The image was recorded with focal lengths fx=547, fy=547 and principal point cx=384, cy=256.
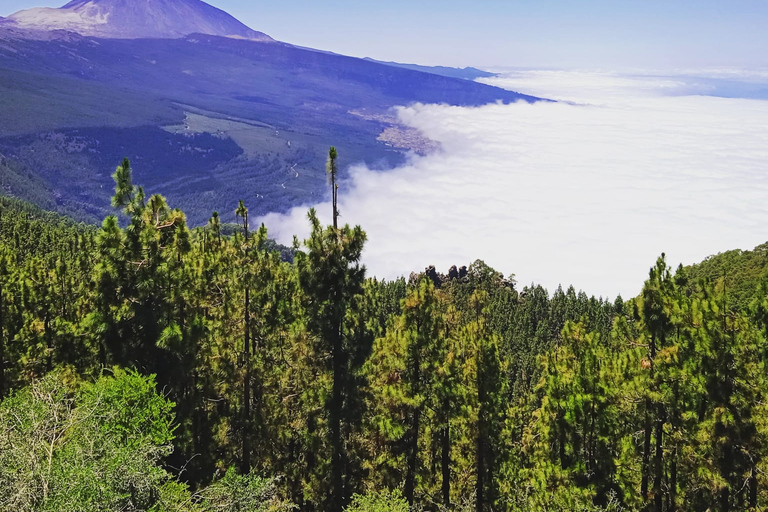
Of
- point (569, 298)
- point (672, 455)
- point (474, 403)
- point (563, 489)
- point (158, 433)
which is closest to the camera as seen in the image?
point (158, 433)

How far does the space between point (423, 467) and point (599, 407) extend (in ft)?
35.1

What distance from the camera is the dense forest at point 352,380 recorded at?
20.5 metres

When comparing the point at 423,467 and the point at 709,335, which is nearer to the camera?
the point at 709,335

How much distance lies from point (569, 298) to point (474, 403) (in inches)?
4520

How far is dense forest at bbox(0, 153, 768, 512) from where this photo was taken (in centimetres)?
2050

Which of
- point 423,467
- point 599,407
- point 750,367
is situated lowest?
point 423,467

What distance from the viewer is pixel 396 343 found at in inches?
1094

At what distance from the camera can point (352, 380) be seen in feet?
86.5

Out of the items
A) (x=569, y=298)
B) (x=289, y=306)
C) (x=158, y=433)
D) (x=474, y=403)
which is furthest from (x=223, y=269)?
(x=569, y=298)

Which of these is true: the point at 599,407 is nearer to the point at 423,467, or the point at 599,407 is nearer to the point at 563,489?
the point at 563,489

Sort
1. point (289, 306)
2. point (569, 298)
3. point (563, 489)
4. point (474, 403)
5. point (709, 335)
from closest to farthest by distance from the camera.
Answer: point (709, 335) < point (563, 489) < point (474, 403) < point (289, 306) < point (569, 298)

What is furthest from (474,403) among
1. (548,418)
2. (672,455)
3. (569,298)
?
(569,298)

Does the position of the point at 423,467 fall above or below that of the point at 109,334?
below

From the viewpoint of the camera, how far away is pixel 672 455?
75.8 feet
